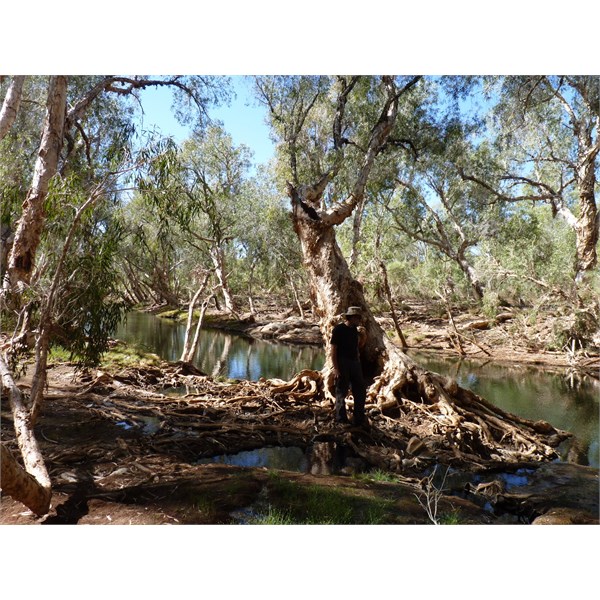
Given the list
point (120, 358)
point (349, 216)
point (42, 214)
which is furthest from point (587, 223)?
point (120, 358)

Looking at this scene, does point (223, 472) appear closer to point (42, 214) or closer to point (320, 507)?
point (320, 507)

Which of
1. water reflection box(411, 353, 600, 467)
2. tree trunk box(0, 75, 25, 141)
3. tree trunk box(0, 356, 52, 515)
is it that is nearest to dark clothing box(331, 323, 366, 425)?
water reflection box(411, 353, 600, 467)

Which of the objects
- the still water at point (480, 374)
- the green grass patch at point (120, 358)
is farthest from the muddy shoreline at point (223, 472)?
the still water at point (480, 374)

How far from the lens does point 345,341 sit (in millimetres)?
4703

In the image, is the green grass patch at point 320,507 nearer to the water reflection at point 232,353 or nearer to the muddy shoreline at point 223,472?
the muddy shoreline at point 223,472

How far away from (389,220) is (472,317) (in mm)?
4671

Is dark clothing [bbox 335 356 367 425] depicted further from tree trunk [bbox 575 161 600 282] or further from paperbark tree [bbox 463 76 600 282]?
tree trunk [bbox 575 161 600 282]

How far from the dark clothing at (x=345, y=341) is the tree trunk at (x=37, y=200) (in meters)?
3.16

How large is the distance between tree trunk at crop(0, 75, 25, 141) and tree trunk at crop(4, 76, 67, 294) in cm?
83

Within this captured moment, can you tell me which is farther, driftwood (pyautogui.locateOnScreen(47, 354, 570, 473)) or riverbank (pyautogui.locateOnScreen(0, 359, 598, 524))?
driftwood (pyautogui.locateOnScreen(47, 354, 570, 473))

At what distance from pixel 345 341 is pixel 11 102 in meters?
3.72

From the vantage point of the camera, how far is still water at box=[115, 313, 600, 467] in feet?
21.0

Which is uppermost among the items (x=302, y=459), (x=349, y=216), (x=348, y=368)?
(x=349, y=216)
